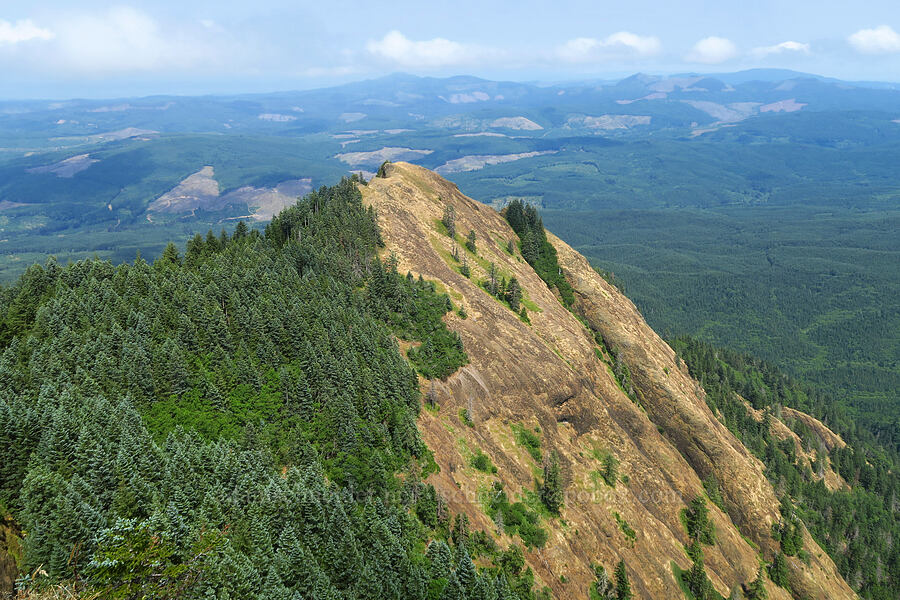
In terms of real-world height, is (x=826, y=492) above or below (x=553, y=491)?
below

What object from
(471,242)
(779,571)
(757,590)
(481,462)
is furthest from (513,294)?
(779,571)

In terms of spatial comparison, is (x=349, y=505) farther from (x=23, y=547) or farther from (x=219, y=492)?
(x=23, y=547)

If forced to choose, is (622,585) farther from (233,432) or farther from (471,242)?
(471,242)

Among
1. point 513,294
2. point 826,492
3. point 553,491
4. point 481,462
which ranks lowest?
point 826,492

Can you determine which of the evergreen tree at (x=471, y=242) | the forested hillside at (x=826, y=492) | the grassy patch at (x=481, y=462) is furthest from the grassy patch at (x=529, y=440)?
the forested hillside at (x=826, y=492)

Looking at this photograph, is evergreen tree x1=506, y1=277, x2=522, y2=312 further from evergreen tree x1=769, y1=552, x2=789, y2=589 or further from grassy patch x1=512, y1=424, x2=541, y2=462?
evergreen tree x1=769, y1=552, x2=789, y2=589

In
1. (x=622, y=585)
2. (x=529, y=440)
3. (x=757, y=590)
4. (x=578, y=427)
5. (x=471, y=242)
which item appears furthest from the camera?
(x=471, y=242)
